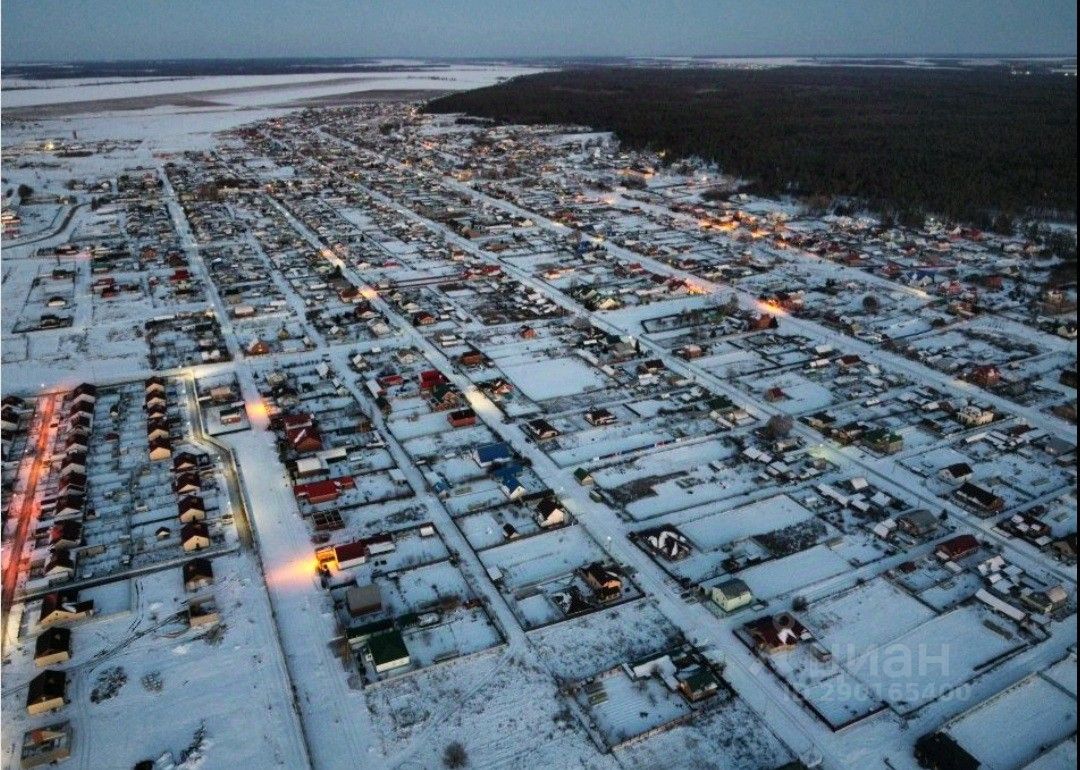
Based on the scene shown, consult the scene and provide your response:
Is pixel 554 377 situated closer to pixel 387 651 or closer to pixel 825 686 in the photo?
pixel 387 651

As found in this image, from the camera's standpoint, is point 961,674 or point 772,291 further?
point 772,291

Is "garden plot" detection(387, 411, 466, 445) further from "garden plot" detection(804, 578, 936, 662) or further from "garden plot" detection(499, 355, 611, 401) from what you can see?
"garden plot" detection(804, 578, 936, 662)

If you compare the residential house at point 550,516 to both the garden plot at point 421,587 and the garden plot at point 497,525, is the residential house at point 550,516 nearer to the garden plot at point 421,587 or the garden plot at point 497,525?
the garden plot at point 497,525

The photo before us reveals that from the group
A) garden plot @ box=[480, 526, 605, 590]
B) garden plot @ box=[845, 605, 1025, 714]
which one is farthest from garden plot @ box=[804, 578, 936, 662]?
garden plot @ box=[480, 526, 605, 590]

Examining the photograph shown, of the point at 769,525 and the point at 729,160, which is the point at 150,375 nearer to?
the point at 769,525

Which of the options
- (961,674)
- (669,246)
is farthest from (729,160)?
(961,674)

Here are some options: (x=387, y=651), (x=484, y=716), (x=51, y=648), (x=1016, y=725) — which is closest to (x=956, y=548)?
(x=1016, y=725)
